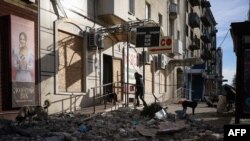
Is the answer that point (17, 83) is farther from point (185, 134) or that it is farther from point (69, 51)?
point (185, 134)

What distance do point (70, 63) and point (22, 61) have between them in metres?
3.57

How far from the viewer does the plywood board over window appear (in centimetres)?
1540

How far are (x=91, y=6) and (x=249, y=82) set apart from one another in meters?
10.1

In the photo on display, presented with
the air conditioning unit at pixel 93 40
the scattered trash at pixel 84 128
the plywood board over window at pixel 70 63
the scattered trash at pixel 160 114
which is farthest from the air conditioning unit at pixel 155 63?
the scattered trash at pixel 84 128

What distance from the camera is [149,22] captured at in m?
19.3

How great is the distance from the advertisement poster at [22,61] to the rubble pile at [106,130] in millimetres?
1286

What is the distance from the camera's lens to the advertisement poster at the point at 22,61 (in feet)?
40.2

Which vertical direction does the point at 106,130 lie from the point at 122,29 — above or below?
→ below

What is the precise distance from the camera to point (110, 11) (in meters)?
18.2

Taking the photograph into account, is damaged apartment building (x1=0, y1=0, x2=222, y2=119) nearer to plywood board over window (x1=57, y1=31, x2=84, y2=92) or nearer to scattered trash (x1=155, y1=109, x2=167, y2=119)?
plywood board over window (x1=57, y1=31, x2=84, y2=92)

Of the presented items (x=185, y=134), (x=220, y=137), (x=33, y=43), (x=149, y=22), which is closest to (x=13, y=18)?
(x=33, y=43)

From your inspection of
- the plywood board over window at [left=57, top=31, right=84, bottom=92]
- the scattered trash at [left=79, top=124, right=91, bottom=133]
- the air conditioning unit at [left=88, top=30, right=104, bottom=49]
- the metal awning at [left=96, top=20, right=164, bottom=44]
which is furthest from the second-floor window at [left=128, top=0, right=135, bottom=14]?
the scattered trash at [left=79, top=124, right=91, bottom=133]

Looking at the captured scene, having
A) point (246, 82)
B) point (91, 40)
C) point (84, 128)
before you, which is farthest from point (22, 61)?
point (246, 82)

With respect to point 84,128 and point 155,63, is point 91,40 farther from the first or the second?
point 155,63
